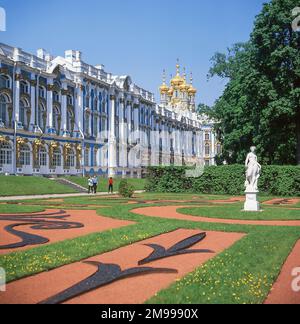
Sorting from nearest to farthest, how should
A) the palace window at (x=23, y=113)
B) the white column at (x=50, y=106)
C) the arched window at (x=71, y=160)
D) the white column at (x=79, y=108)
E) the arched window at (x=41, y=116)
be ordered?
the palace window at (x=23, y=113), the arched window at (x=41, y=116), the white column at (x=50, y=106), the arched window at (x=71, y=160), the white column at (x=79, y=108)

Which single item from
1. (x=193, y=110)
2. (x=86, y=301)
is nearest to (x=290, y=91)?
(x=86, y=301)

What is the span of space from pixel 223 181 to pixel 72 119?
74.3 feet

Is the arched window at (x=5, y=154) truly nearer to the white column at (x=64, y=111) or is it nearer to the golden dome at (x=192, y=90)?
the white column at (x=64, y=111)

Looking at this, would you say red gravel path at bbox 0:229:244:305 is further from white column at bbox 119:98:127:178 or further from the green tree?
white column at bbox 119:98:127:178

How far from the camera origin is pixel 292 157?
36344 mm

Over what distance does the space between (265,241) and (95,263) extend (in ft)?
14.6

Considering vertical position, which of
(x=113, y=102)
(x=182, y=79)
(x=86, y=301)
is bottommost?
(x=86, y=301)

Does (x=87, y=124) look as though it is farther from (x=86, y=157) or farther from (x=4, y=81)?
(x=4, y=81)

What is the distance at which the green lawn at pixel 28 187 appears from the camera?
30500 millimetres

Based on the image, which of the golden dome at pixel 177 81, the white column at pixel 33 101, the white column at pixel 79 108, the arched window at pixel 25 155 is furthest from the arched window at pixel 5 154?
the golden dome at pixel 177 81

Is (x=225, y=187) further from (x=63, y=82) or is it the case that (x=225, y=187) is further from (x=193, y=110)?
(x=193, y=110)

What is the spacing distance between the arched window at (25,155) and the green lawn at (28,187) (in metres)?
5.25

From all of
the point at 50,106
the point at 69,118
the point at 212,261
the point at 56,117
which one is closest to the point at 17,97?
the point at 50,106

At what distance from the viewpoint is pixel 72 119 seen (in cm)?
4850
